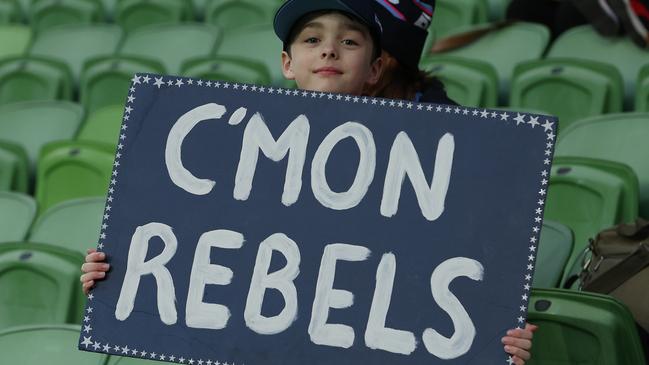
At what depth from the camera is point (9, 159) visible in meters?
4.89

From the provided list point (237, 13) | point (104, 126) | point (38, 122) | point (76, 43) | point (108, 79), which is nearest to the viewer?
point (104, 126)

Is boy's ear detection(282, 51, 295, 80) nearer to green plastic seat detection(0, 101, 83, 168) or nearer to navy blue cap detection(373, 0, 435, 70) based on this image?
navy blue cap detection(373, 0, 435, 70)

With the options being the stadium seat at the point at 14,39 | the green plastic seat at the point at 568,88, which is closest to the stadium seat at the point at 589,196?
the green plastic seat at the point at 568,88

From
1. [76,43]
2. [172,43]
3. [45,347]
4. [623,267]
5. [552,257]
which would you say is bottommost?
[45,347]

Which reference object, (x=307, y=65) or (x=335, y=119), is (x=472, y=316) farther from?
(x=307, y=65)

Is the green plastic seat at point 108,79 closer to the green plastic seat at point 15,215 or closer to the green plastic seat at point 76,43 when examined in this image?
the green plastic seat at point 76,43

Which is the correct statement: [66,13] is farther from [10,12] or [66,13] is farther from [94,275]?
[94,275]

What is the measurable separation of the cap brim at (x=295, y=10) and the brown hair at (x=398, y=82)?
0.24m

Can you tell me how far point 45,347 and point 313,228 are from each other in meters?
0.92

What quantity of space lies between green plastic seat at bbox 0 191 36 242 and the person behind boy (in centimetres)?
167

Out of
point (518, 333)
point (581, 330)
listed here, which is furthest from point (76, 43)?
point (518, 333)

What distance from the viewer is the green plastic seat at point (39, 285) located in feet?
11.3

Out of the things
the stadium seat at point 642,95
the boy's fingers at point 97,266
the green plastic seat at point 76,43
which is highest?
the green plastic seat at point 76,43

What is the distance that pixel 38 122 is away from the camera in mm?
5363
